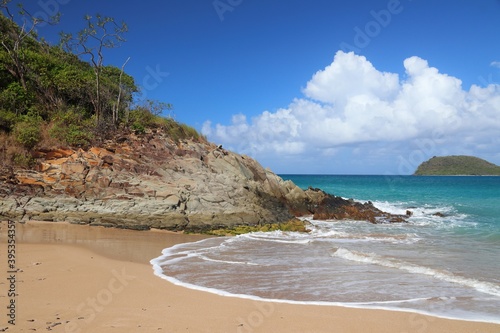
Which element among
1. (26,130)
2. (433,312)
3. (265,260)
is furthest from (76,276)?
(26,130)

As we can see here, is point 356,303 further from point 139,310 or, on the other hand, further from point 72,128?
point 72,128

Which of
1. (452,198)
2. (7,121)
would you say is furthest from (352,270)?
(452,198)

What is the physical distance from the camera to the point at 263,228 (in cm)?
1727

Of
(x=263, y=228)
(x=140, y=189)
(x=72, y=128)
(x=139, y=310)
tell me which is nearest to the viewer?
(x=139, y=310)

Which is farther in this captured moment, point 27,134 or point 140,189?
point 27,134

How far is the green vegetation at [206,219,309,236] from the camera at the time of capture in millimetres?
16125

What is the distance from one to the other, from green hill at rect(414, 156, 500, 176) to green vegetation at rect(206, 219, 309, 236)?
150 m

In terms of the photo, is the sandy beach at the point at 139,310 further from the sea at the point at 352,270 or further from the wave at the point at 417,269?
the wave at the point at 417,269

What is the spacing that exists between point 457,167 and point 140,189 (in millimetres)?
158107

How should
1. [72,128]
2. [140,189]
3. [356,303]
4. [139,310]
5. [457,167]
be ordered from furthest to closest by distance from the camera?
1. [457,167]
2. [72,128]
3. [140,189]
4. [356,303]
5. [139,310]

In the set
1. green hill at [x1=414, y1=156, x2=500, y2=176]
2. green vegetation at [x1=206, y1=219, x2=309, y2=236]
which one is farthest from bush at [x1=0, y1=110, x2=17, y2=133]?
green hill at [x1=414, y1=156, x2=500, y2=176]

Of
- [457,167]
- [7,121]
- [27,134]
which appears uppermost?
[457,167]

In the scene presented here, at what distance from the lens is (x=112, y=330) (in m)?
4.96

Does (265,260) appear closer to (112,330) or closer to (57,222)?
(112,330)
